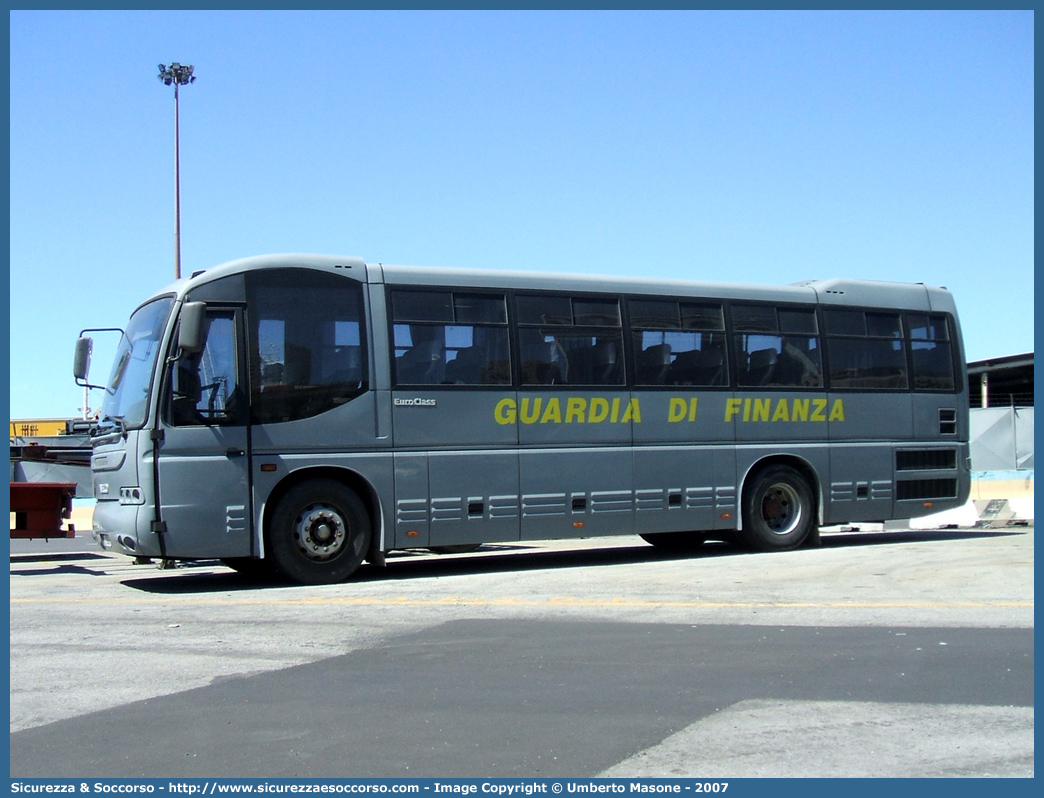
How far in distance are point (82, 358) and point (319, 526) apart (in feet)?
10.2

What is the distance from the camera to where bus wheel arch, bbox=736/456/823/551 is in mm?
15328

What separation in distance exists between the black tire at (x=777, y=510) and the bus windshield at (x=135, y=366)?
7.51 m

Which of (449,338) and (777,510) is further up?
(449,338)

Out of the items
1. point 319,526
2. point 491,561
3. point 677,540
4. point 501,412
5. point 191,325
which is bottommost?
point 491,561

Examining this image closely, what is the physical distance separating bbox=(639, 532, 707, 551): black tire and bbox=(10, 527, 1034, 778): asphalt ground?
140 inches

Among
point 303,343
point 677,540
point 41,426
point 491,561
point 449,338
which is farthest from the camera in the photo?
point 41,426

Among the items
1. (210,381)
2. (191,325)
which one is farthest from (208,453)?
(191,325)

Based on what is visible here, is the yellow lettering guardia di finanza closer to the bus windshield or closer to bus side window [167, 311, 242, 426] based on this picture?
bus side window [167, 311, 242, 426]

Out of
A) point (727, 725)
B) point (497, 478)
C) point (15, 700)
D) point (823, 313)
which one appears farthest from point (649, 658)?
point (823, 313)

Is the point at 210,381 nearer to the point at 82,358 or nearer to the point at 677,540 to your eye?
the point at 82,358

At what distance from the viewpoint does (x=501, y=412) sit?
13.5 metres

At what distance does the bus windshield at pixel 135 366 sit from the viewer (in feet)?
40.3

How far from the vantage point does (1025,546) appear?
50.4 feet

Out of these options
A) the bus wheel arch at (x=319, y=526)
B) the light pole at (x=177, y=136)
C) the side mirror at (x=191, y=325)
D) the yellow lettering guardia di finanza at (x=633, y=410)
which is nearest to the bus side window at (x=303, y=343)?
the side mirror at (x=191, y=325)
